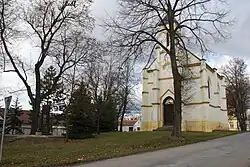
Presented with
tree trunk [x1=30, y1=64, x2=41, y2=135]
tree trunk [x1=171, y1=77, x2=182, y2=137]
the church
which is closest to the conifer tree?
tree trunk [x1=30, y1=64, x2=41, y2=135]

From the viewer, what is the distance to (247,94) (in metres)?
50.6

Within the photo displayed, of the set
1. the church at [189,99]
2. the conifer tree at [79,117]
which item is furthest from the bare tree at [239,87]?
the conifer tree at [79,117]

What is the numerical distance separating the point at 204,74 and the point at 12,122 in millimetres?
32911

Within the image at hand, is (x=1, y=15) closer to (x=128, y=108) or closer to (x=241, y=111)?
(x=128, y=108)

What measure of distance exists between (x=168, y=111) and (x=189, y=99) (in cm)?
Answer: 360

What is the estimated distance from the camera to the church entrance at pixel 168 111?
40562mm

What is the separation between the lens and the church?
126ft

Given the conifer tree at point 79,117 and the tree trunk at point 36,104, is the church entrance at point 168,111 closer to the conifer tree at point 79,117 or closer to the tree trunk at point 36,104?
the conifer tree at point 79,117

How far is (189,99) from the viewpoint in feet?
129

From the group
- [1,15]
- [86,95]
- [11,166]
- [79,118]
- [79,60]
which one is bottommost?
[11,166]

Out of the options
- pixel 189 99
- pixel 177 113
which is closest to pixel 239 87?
pixel 189 99

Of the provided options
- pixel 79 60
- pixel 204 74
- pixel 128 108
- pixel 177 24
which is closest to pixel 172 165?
Result: pixel 177 24

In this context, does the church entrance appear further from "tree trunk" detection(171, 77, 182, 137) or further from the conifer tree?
"tree trunk" detection(171, 77, 182, 137)

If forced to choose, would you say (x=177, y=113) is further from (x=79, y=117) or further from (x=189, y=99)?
(x=189, y=99)
